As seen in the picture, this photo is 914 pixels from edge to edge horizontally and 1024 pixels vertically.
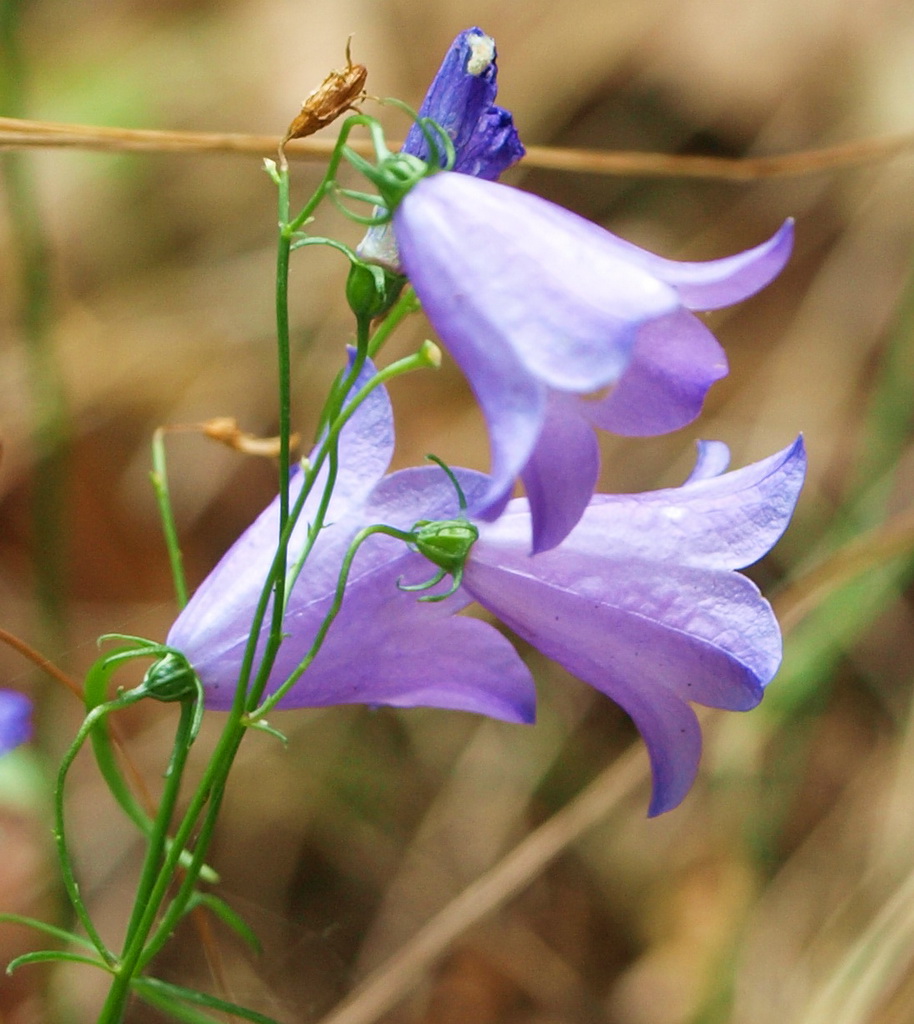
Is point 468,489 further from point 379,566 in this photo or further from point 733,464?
point 733,464

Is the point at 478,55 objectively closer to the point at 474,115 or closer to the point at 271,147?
the point at 474,115

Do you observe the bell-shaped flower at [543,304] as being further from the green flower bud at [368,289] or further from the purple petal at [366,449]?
the purple petal at [366,449]

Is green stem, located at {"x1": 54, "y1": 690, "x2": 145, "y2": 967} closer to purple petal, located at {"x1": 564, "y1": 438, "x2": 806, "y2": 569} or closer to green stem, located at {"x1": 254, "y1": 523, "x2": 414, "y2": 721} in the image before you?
green stem, located at {"x1": 254, "y1": 523, "x2": 414, "y2": 721}

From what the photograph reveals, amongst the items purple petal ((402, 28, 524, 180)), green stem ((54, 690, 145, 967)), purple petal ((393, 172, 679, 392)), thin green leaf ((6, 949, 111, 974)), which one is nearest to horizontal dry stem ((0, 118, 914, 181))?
purple petal ((402, 28, 524, 180))

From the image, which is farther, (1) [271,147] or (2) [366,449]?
(1) [271,147]

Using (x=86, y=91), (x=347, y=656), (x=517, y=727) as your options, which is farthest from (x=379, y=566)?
(x=86, y=91)

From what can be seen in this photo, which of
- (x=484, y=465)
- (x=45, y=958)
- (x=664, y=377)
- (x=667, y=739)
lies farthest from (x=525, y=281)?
(x=484, y=465)
